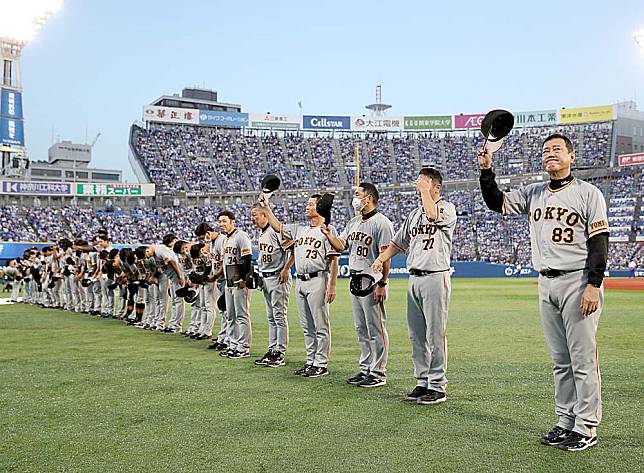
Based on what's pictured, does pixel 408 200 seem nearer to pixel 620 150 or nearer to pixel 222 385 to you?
pixel 620 150

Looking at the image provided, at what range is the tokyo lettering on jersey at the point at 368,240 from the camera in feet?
22.3

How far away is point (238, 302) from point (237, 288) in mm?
212

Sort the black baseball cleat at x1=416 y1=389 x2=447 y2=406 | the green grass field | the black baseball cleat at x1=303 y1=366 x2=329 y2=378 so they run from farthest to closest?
1. the black baseball cleat at x1=303 y1=366 x2=329 y2=378
2. the black baseball cleat at x1=416 y1=389 x2=447 y2=406
3. the green grass field

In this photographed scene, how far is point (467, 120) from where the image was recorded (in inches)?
2489

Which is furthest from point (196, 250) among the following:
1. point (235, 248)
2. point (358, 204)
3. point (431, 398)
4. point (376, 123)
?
point (376, 123)

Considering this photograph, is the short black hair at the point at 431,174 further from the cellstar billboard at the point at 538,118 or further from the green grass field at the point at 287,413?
the cellstar billboard at the point at 538,118

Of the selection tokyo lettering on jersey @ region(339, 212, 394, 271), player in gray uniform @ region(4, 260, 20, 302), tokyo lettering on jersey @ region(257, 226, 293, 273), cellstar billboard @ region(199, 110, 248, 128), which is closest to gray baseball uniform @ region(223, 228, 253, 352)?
tokyo lettering on jersey @ region(257, 226, 293, 273)

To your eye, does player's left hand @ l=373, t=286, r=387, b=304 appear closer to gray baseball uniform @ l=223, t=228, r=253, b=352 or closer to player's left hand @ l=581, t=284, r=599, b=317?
player's left hand @ l=581, t=284, r=599, b=317

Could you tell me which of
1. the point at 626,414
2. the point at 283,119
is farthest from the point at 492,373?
the point at 283,119

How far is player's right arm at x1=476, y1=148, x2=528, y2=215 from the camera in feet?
15.8

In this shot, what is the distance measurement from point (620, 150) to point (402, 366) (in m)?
60.0

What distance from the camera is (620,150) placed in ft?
197

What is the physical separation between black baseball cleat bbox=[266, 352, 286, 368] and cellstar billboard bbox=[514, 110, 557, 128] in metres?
59.3

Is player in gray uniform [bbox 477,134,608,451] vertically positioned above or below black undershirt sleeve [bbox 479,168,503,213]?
below
